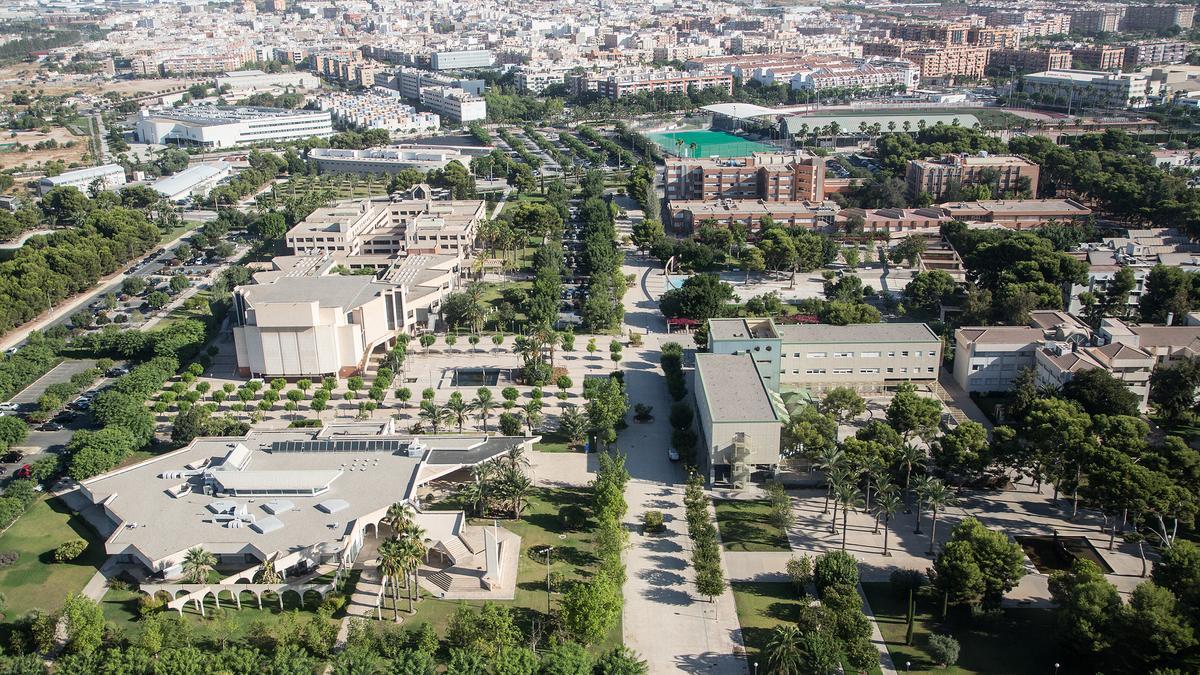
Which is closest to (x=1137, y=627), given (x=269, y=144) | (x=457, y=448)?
(x=457, y=448)

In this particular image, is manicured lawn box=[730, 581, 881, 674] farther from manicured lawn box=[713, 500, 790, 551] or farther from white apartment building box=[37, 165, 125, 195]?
white apartment building box=[37, 165, 125, 195]

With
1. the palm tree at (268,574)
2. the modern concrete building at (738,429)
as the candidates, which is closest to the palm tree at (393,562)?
the palm tree at (268,574)

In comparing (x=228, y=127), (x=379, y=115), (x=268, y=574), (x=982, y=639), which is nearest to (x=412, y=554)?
(x=268, y=574)

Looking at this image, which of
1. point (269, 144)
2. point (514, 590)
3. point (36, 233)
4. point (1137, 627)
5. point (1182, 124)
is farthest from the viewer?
point (269, 144)

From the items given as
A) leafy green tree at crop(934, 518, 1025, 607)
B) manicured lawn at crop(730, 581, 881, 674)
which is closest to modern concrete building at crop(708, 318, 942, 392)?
manicured lawn at crop(730, 581, 881, 674)

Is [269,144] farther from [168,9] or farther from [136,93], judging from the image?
[168,9]
